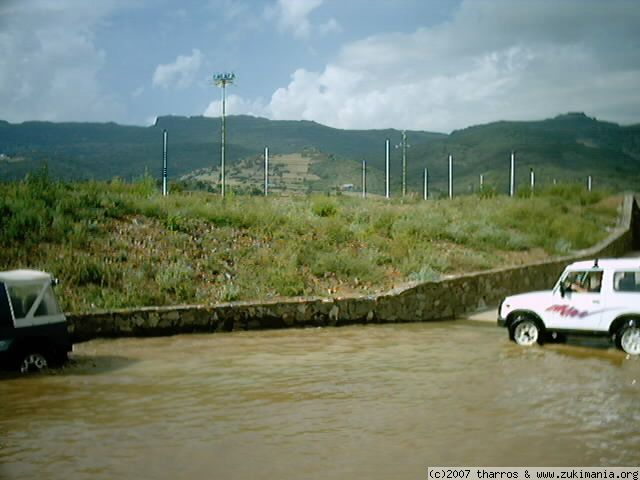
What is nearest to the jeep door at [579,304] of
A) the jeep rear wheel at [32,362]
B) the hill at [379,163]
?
the jeep rear wheel at [32,362]

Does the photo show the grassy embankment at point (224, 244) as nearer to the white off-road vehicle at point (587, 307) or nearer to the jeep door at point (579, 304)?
the white off-road vehicle at point (587, 307)

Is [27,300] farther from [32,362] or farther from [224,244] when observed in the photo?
[224,244]

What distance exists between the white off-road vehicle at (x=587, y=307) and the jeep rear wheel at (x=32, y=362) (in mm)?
8606

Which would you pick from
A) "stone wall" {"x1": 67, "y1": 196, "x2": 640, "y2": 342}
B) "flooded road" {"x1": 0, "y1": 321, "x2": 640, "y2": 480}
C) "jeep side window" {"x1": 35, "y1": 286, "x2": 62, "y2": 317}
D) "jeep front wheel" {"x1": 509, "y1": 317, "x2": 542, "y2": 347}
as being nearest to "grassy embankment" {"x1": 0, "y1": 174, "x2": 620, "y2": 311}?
"stone wall" {"x1": 67, "y1": 196, "x2": 640, "y2": 342}

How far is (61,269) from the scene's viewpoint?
65.1ft

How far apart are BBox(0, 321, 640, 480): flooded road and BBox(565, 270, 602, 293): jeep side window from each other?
45.3 inches

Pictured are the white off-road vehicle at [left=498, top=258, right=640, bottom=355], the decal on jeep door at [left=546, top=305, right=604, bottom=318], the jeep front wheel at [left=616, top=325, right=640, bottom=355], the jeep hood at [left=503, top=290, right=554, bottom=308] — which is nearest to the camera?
the jeep front wheel at [left=616, top=325, right=640, bottom=355]

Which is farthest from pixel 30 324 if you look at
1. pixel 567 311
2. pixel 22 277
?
pixel 567 311

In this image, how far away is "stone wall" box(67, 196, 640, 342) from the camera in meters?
17.1

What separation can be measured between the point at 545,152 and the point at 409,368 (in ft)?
458

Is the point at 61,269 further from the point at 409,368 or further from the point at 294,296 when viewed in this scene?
the point at 409,368

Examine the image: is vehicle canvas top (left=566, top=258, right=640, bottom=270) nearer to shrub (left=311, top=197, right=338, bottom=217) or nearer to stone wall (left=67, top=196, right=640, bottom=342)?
stone wall (left=67, top=196, right=640, bottom=342)

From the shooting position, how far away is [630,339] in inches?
559

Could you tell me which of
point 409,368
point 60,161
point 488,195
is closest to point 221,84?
point 488,195
